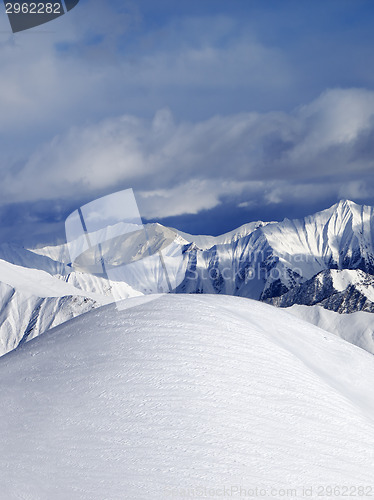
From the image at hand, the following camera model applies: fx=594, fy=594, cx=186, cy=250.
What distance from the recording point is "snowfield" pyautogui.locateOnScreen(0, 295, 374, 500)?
1783 centimetres

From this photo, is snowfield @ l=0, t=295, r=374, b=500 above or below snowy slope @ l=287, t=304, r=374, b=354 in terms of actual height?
above

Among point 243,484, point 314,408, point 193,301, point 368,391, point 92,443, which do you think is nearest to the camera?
point 243,484

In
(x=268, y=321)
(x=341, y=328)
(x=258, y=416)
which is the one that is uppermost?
(x=258, y=416)

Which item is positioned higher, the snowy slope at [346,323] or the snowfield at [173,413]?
the snowfield at [173,413]

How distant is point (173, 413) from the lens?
68.1ft

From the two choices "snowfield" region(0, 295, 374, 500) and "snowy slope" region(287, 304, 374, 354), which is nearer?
"snowfield" region(0, 295, 374, 500)

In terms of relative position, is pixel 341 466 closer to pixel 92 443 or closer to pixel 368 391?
pixel 92 443

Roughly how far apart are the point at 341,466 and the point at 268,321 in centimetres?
1474

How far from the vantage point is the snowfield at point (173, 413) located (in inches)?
702

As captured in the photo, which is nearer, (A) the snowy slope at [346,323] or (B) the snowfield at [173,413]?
(B) the snowfield at [173,413]

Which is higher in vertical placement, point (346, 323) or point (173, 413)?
point (173, 413)

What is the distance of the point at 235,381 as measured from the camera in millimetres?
23453

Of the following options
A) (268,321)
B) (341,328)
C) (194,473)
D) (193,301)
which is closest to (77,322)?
(193,301)

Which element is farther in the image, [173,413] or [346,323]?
[346,323]
